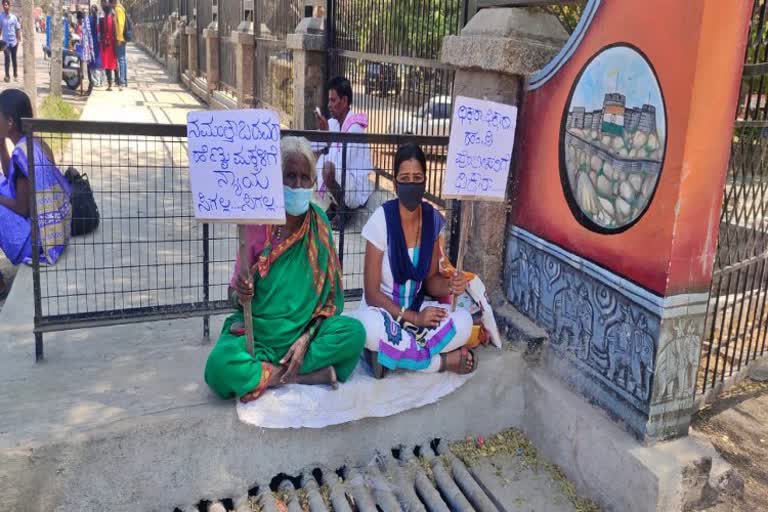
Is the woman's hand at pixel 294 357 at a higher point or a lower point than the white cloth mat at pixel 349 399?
higher

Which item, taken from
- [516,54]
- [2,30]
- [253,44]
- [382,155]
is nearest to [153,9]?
[2,30]

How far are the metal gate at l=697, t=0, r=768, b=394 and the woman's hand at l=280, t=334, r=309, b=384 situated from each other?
218cm

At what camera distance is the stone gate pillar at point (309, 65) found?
332 inches

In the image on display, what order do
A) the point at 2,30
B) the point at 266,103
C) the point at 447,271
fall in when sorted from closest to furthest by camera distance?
the point at 447,271 → the point at 266,103 → the point at 2,30

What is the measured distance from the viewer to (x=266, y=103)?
12547 mm

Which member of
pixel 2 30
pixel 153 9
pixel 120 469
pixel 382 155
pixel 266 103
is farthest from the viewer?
pixel 153 9

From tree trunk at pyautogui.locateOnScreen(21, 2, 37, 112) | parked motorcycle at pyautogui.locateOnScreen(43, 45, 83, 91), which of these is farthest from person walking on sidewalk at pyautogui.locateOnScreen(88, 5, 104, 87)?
tree trunk at pyautogui.locateOnScreen(21, 2, 37, 112)

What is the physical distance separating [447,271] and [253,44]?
10.8 meters

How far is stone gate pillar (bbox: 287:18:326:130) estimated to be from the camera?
27.7 ft

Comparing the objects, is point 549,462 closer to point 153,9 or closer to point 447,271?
point 447,271

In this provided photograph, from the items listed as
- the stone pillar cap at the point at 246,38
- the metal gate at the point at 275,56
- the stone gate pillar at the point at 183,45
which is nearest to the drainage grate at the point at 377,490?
the metal gate at the point at 275,56

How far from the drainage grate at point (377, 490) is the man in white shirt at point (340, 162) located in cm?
188

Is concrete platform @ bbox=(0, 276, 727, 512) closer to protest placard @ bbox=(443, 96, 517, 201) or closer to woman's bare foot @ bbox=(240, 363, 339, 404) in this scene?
woman's bare foot @ bbox=(240, 363, 339, 404)

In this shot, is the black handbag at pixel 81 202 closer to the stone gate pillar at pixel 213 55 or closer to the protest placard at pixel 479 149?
the protest placard at pixel 479 149
